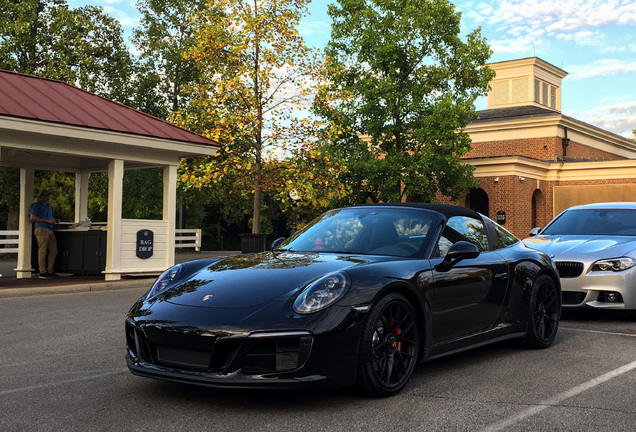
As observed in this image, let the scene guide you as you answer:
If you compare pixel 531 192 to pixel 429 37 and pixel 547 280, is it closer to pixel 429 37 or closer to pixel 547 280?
pixel 429 37

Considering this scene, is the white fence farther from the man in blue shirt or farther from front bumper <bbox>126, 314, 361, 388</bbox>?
front bumper <bbox>126, 314, 361, 388</bbox>

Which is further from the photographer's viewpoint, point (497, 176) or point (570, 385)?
point (497, 176)

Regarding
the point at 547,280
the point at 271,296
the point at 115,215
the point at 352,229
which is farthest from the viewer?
the point at 115,215

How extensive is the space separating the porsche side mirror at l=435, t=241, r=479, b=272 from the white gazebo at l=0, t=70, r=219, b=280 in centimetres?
1013

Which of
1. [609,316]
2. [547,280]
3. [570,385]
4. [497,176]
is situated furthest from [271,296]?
[497,176]

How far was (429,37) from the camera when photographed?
117ft

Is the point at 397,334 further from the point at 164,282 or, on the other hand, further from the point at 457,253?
the point at 164,282

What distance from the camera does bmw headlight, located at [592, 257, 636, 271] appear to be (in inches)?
341

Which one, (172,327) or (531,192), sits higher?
(531,192)

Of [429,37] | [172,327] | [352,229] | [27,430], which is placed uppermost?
[429,37]

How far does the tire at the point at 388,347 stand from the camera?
180 inches

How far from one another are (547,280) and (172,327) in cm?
413

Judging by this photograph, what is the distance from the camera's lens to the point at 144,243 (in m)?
15.8

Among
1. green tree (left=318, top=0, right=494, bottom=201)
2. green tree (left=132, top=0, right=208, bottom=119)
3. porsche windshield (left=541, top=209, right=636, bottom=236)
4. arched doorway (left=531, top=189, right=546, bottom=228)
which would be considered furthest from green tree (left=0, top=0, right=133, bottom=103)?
porsche windshield (left=541, top=209, right=636, bottom=236)
